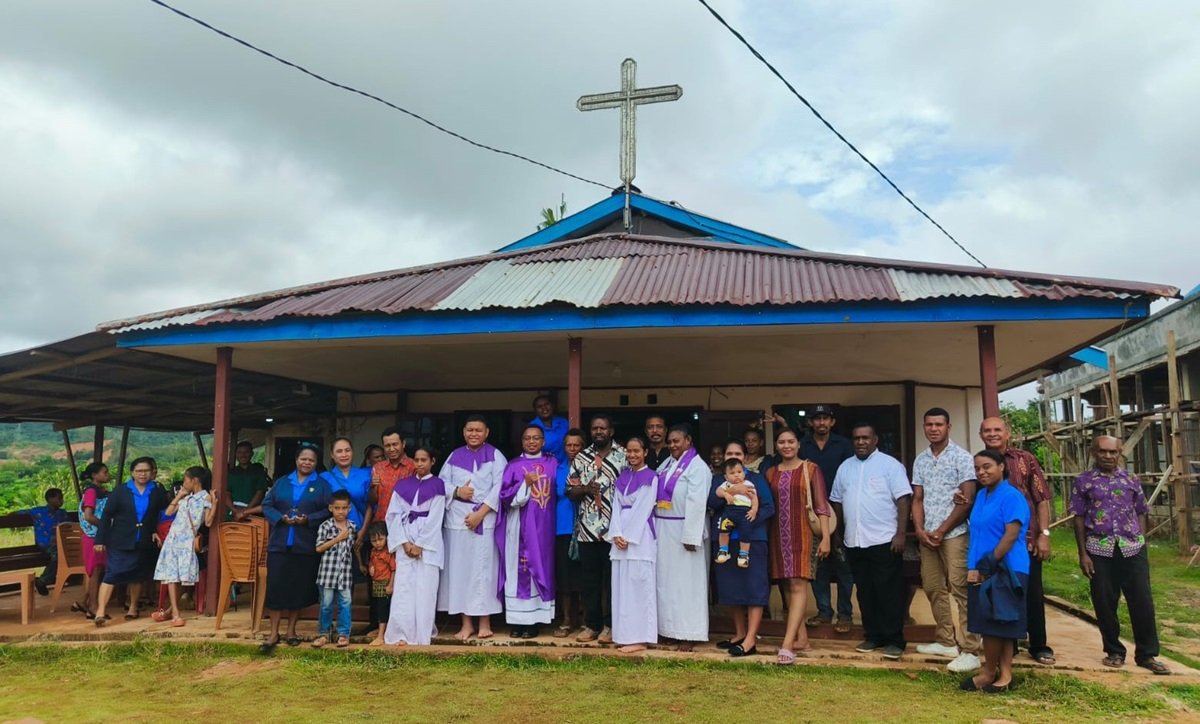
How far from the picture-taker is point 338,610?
555 centimetres

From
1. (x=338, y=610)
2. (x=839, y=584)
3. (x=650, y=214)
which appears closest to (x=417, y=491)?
(x=338, y=610)

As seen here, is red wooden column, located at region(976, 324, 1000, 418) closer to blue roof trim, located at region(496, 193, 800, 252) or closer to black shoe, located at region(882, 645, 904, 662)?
black shoe, located at region(882, 645, 904, 662)

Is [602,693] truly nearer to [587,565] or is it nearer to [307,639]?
[587,565]

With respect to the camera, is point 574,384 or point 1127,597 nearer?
point 1127,597

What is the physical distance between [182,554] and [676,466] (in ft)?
13.5

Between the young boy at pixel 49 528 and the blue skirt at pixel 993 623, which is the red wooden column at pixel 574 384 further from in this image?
the young boy at pixel 49 528

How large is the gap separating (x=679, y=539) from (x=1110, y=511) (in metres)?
2.67

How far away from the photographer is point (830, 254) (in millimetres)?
6676

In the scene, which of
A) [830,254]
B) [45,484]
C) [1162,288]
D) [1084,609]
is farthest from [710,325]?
[45,484]

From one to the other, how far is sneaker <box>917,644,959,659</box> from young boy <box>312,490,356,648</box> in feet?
13.0

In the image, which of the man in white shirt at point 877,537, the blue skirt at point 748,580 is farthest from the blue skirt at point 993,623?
the blue skirt at point 748,580

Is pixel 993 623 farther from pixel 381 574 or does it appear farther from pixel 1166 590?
pixel 1166 590

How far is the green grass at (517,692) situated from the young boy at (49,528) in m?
2.29

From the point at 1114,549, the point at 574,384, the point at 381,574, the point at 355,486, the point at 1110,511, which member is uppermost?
the point at 574,384
